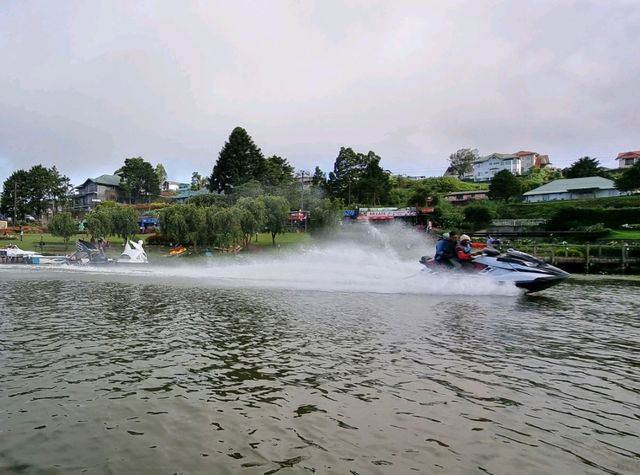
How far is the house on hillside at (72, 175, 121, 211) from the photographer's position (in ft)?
473

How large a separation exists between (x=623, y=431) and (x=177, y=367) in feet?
23.8

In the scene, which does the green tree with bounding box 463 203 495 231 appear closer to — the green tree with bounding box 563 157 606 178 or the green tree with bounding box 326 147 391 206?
the green tree with bounding box 326 147 391 206

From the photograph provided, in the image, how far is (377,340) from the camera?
38.2 feet

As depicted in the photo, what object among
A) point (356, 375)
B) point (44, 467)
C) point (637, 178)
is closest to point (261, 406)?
point (356, 375)

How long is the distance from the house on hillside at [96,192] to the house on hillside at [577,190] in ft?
380

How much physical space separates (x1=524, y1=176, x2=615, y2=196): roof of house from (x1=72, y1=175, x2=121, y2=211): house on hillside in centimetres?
11576

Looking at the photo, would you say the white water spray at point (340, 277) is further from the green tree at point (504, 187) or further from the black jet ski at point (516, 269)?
the green tree at point (504, 187)

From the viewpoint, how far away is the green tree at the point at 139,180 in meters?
138

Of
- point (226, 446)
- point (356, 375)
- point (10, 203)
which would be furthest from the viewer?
point (10, 203)

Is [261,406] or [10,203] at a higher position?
[10,203]

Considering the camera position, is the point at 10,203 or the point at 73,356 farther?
the point at 10,203

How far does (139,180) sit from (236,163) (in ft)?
137

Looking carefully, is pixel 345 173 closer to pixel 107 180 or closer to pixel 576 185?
pixel 576 185

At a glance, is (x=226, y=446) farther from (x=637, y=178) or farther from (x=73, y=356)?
(x=637, y=178)
